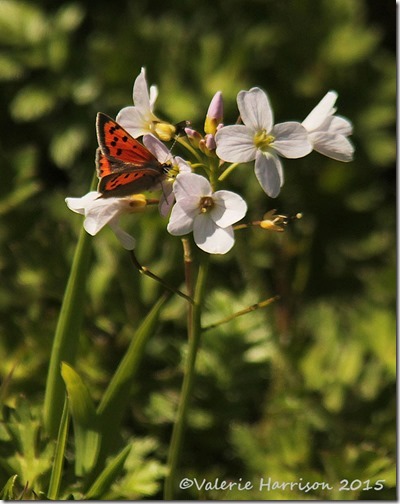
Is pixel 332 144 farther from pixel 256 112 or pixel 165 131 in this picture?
pixel 165 131

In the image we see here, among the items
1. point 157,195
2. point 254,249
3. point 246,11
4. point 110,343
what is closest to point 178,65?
point 246,11

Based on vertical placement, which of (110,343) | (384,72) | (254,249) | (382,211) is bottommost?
(110,343)

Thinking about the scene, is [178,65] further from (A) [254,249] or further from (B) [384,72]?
(B) [384,72]

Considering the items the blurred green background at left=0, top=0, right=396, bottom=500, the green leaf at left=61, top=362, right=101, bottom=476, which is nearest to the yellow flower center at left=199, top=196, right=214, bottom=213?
the green leaf at left=61, top=362, right=101, bottom=476

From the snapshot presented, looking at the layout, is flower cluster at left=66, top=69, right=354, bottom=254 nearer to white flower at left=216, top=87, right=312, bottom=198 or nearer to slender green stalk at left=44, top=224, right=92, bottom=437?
white flower at left=216, top=87, right=312, bottom=198

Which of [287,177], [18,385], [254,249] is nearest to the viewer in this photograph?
[18,385]

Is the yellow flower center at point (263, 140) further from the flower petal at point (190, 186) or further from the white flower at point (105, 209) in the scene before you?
the white flower at point (105, 209)
